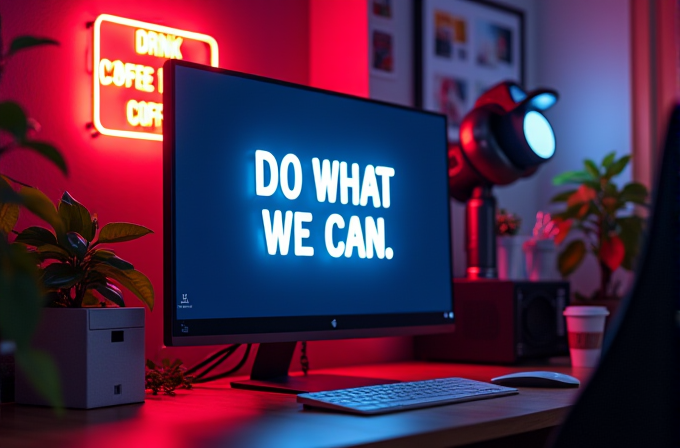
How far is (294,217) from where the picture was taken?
1465 millimetres

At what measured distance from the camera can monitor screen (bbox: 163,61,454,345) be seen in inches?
51.9

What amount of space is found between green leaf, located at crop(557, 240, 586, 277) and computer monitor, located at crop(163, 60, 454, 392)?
0.83 metres

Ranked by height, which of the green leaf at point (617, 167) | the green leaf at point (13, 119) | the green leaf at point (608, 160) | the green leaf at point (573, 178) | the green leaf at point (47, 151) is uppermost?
the green leaf at point (608, 160)

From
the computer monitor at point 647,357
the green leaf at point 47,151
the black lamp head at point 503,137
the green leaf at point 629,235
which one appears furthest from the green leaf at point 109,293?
the green leaf at point 629,235

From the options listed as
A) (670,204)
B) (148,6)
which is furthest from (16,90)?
(670,204)

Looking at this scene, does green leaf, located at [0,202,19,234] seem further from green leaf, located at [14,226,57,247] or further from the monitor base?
the monitor base

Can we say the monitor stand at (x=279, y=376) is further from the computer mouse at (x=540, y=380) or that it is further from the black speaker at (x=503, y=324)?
the black speaker at (x=503, y=324)

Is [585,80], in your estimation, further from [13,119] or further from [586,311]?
[13,119]

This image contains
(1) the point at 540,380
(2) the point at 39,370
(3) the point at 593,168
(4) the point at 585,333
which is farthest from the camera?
(3) the point at 593,168

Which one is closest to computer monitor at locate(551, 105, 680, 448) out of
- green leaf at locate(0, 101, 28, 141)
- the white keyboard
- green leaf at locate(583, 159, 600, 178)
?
the white keyboard

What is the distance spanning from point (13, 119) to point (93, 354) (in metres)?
0.57

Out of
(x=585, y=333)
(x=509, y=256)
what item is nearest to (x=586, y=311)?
(x=585, y=333)

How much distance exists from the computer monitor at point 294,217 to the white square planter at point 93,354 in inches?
2.7

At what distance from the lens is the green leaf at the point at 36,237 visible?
1269 mm
